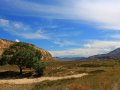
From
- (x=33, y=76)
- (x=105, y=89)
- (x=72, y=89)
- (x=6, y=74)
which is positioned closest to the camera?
(x=72, y=89)

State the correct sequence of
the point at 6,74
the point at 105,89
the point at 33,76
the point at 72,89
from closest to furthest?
the point at 72,89 → the point at 105,89 → the point at 33,76 → the point at 6,74

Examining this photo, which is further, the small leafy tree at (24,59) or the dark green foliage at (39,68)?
the small leafy tree at (24,59)

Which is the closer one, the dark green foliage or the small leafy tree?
the dark green foliage

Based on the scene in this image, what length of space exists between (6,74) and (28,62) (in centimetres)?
872

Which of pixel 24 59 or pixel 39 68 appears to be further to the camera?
pixel 24 59

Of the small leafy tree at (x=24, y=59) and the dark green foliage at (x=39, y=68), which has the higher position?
the small leafy tree at (x=24, y=59)

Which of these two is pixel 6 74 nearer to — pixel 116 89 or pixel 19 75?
pixel 19 75

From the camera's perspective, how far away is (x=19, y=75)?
300ft

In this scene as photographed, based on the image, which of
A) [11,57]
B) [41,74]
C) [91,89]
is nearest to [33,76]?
[41,74]

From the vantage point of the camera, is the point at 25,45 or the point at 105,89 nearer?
the point at 105,89

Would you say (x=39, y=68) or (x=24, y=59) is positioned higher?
(x=24, y=59)

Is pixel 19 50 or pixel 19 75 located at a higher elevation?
pixel 19 50

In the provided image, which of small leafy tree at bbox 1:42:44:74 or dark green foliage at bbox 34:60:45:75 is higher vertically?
small leafy tree at bbox 1:42:44:74

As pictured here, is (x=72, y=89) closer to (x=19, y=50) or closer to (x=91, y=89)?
(x=91, y=89)
